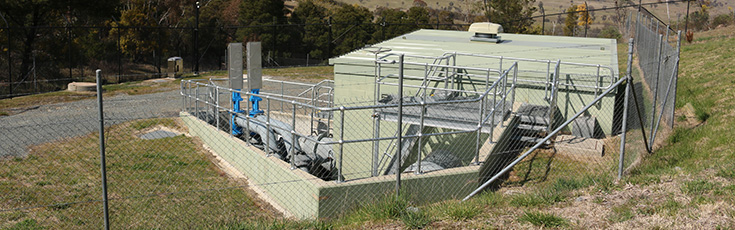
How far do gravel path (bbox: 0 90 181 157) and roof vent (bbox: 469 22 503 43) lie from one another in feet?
28.0

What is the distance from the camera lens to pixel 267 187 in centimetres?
1110

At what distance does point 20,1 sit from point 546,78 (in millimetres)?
22400

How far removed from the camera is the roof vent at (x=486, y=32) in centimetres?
1833

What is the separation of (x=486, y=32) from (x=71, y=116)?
11281 millimetres

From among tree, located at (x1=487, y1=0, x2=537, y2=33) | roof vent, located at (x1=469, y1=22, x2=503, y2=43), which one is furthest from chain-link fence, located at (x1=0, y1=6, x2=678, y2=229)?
tree, located at (x1=487, y1=0, x2=537, y2=33)

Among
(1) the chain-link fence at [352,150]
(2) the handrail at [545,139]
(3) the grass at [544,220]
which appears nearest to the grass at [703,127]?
(1) the chain-link fence at [352,150]

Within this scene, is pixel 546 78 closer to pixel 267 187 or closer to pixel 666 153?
pixel 666 153

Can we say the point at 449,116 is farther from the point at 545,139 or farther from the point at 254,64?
the point at 254,64

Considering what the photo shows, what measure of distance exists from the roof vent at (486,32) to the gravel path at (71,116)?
8535mm

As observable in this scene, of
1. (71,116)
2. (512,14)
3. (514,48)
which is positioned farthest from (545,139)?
(512,14)

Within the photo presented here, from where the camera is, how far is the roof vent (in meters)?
18.3

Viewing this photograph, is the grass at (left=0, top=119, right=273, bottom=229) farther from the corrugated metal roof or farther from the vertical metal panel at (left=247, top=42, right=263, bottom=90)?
the corrugated metal roof

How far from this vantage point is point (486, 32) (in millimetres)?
18438

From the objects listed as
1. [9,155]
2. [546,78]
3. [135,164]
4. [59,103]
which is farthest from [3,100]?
[546,78]
